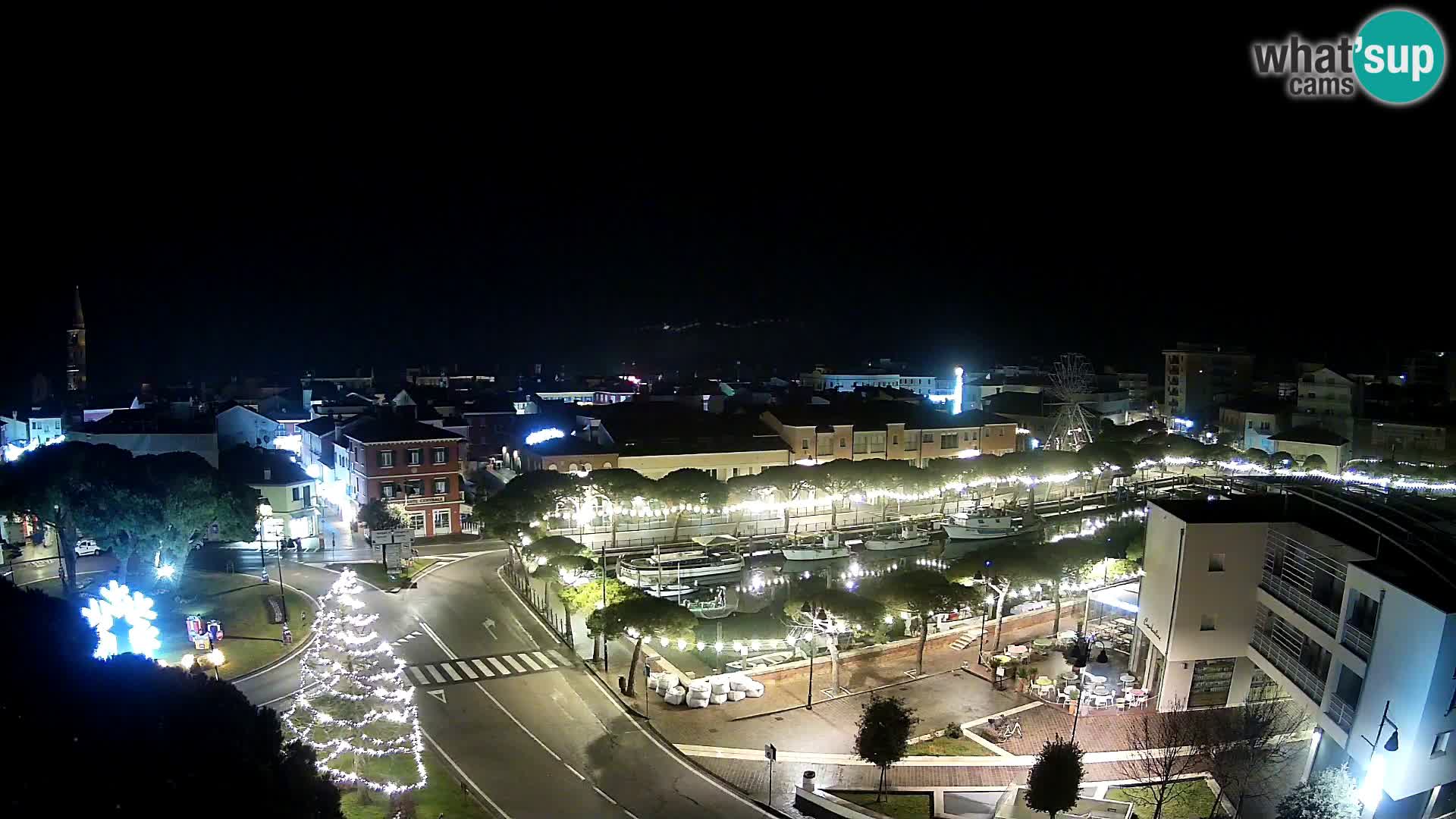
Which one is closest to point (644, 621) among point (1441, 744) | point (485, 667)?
point (485, 667)

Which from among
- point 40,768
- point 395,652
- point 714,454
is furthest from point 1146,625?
point 714,454

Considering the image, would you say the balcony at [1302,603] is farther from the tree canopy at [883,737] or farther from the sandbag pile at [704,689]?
the sandbag pile at [704,689]

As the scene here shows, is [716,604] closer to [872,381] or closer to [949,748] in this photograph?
[949,748]

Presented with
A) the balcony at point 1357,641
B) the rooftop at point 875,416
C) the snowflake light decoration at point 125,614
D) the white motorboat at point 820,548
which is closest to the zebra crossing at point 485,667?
the snowflake light decoration at point 125,614

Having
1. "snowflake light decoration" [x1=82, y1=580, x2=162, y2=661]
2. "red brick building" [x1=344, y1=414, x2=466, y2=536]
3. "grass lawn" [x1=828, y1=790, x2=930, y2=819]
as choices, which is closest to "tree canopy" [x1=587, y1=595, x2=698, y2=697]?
"grass lawn" [x1=828, y1=790, x2=930, y2=819]

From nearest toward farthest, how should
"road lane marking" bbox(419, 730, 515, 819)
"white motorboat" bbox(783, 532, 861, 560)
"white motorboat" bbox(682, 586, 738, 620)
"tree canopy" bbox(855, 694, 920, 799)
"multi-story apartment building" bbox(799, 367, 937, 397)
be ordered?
"road lane marking" bbox(419, 730, 515, 819) → "tree canopy" bbox(855, 694, 920, 799) → "white motorboat" bbox(682, 586, 738, 620) → "white motorboat" bbox(783, 532, 861, 560) → "multi-story apartment building" bbox(799, 367, 937, 397)

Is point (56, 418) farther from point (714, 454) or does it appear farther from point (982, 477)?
point (982, 477)

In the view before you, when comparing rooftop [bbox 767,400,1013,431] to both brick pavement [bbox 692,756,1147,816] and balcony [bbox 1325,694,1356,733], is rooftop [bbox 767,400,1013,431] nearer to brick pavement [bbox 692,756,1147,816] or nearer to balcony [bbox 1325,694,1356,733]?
brick pavement [bbox 692,756,1147,816]
